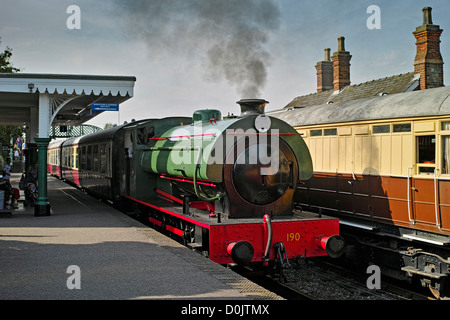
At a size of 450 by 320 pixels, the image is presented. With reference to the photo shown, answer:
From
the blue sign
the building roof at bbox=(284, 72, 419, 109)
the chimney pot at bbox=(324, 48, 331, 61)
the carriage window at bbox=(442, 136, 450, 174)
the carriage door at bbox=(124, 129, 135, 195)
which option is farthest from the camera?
the chimney pot at bbox=(324, 48, 331, 61)

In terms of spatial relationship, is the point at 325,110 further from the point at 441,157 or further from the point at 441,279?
the point at 441,279

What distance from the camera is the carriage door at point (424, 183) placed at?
721 cm

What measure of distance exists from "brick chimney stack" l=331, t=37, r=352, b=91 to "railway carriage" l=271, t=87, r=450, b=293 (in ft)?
35.2

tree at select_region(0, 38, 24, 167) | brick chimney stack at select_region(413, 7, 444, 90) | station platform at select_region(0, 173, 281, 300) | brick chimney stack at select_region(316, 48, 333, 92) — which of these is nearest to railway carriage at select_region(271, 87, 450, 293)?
station platform at select_region(0, 173, 281, 300)

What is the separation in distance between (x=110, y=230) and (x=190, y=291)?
4701mm

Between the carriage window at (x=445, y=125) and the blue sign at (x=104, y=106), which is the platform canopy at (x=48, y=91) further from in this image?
the carriage window at (x=445, y=125)

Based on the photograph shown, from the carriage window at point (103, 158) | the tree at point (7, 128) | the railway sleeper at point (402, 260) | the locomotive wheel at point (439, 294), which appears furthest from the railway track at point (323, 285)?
the tree at point (7, 128)

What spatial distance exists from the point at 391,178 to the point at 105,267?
206 inches

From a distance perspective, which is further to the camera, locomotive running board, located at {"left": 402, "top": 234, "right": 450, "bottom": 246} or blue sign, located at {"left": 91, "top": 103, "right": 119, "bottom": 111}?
blue sign, located at {"left": 91, "top": 103, "right": 119, "bottom": 111}

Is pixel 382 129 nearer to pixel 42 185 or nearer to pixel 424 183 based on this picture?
pixel 424 183

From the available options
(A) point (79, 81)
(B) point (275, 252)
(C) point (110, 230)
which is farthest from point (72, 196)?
(B) point (275, 252)

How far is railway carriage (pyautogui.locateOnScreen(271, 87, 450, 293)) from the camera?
7.15 metres

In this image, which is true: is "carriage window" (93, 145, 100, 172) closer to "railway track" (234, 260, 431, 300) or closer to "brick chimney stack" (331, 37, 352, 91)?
"railway track" (234, 260, 431, 300)

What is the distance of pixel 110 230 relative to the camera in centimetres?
949
